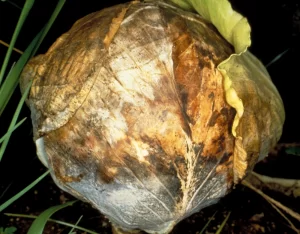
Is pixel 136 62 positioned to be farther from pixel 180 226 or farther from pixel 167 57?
pixel 180 226

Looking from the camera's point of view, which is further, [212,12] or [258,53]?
[258,53]

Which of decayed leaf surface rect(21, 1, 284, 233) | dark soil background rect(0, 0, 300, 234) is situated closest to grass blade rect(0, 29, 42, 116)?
decayed leaf surface rect(21, 1, 284, 233)

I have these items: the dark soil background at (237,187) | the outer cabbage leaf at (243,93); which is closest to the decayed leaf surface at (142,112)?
the outer cabbage leaf at (243,93)

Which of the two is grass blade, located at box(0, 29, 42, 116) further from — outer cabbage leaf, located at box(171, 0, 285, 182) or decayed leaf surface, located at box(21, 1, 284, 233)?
outer cabbage leaf, located at box(171, 0, 285, 182)

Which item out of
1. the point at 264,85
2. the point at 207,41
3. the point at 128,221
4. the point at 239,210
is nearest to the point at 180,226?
the point at 239,210

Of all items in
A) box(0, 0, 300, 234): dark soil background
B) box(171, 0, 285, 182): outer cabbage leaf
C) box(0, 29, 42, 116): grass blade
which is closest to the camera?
box(171, 0, 285, 182): outer cabbage leaf
